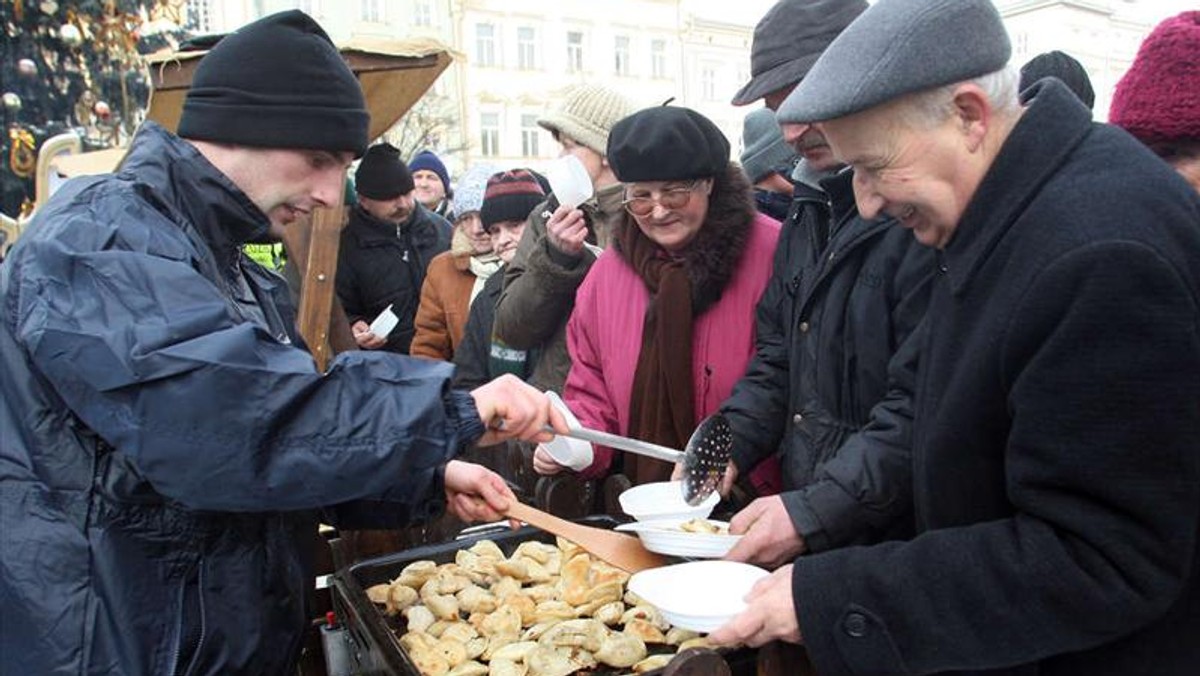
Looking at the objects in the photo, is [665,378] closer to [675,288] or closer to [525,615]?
[675,288]

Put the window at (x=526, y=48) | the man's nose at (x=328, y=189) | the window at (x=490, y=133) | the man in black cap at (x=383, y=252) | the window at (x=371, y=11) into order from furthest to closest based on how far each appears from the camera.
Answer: the window at (x=526, y=48) < the window at (x=490, y=133) < the window at (x=371, y=11) < the man in black cap at (x=383, y=252) < the man's nose at (x=328, y=189)

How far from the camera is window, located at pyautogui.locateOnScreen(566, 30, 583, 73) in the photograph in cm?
2823

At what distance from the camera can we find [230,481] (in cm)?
112

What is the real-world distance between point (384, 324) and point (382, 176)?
704mm

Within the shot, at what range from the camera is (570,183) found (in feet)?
8.54

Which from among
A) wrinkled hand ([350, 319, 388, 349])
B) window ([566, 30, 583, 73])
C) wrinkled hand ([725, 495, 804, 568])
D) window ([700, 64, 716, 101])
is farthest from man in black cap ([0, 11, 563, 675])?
window ([700, 64, 716, 101])

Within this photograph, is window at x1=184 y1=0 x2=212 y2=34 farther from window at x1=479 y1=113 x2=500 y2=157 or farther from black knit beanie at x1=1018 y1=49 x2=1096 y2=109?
window at x1=479 y1=113 x2=500 y2=157

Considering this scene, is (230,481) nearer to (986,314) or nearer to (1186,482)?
(986,314)

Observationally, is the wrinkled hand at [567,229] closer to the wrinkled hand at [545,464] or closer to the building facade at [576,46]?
the wrinkled hand at [545,464]

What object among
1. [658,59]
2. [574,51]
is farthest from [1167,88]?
[658,59]

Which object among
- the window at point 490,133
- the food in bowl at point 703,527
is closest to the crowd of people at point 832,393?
the food in bowl at point 703,527

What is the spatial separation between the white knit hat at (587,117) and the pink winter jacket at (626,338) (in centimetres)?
72

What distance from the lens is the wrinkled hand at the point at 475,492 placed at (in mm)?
1641

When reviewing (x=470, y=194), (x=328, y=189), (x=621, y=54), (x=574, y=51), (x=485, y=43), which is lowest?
(x=621, y=54)
